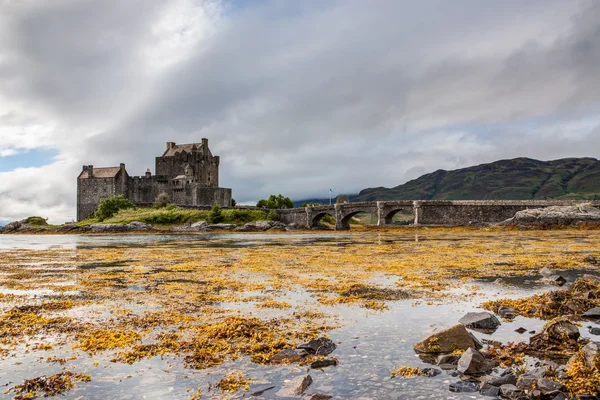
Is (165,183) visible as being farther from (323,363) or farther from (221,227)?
(323,363)

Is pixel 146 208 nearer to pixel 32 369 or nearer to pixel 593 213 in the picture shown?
pixel 593 213

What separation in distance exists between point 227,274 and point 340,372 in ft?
37.8

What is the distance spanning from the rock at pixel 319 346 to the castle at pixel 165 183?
357 ft

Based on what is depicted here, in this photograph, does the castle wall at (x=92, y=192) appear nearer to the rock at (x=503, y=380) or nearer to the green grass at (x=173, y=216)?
the green grass at (x=173, y=216)

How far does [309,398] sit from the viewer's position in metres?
5.25

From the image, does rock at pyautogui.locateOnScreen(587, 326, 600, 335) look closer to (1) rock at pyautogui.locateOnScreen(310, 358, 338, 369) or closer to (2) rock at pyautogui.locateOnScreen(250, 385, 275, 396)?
(1) rock at pyautogui.locateOnScreen(310, 358, 338, 369)

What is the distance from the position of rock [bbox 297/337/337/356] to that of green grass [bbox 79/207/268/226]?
3514 inches

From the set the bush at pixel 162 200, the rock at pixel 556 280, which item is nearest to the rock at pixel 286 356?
the rock at pixel 556 280

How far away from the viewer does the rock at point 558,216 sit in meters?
61.5

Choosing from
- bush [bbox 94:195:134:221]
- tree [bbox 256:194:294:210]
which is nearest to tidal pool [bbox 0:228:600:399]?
bush [bbox 94:195:134:221]

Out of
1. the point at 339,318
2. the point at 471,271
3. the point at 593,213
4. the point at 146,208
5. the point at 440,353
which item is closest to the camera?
the point at 440,353

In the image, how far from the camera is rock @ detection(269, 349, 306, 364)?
6801mm

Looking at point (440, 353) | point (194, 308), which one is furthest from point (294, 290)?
point (440, 353)

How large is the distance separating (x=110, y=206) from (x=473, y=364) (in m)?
106
